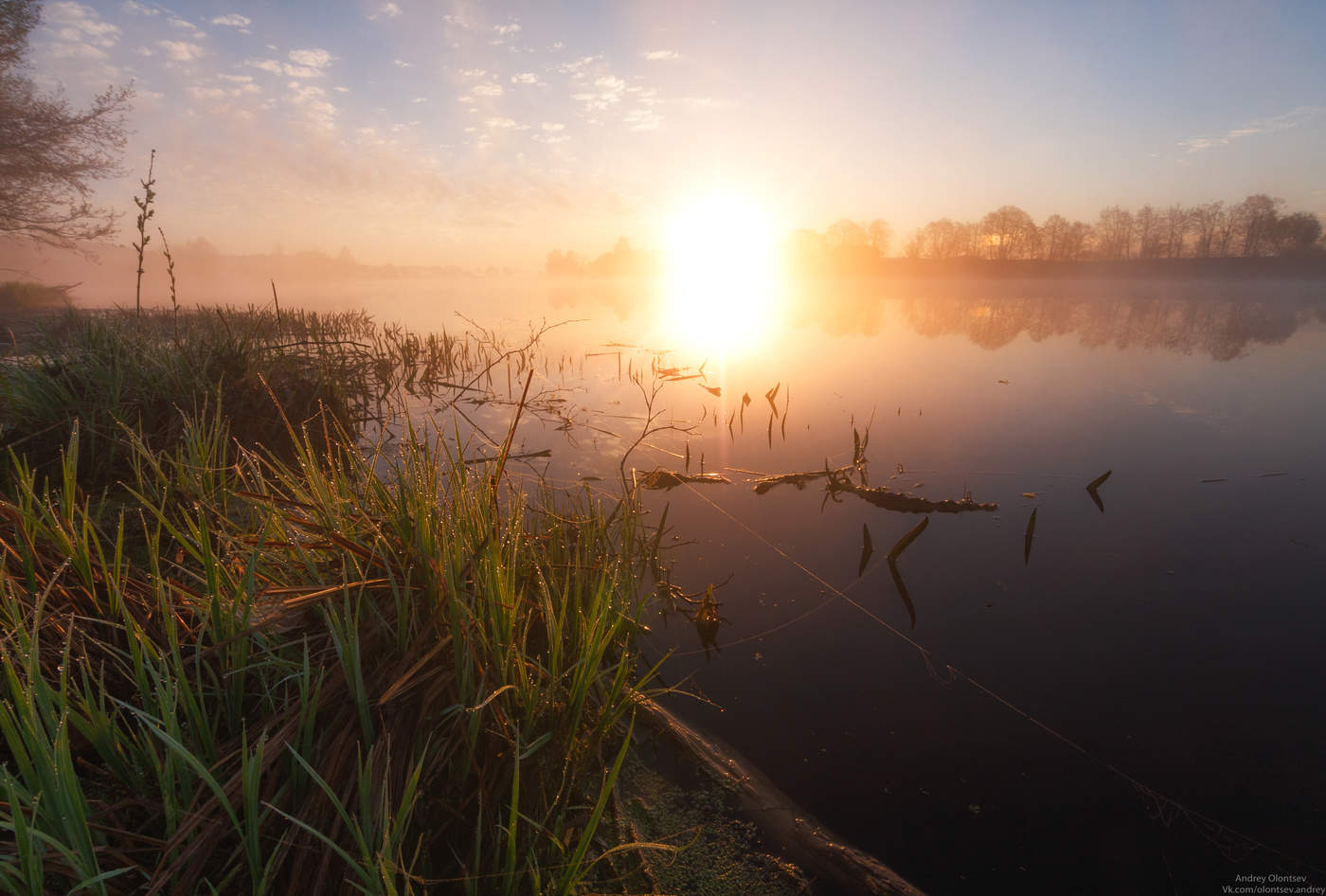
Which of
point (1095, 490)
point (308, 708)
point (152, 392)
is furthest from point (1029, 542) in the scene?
point (152, 392)

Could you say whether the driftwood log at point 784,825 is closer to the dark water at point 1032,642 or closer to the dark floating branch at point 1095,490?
the dark water at point 1032,642

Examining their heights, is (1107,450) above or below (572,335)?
Result: below

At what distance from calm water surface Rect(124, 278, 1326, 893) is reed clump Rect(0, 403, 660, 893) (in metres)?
1.43

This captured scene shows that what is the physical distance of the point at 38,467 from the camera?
440cm

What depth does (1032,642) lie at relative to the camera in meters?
3.84

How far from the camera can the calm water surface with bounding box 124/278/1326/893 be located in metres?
2.60

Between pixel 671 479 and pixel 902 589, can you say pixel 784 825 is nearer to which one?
pixel 902 589

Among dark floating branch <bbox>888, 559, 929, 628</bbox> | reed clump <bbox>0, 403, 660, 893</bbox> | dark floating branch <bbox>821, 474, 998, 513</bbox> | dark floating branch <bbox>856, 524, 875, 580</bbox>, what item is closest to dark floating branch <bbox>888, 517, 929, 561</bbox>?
dark floating branch <bbox>888, 559, 929, 628</bbox>

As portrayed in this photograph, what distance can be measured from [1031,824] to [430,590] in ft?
9.69

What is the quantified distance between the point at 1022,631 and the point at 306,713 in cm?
436

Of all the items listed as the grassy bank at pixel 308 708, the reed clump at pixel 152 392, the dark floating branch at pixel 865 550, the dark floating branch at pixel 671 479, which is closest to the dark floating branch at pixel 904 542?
the dark floating branch at pixel 865 550

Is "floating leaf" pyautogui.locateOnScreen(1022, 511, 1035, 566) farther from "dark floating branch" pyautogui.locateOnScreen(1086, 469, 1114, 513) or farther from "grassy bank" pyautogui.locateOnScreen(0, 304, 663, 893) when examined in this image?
"grassy bank" pyautogui.locateOnScreen(0, 304, 663, 893)

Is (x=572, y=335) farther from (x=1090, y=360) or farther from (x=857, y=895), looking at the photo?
(x=857, y=895)

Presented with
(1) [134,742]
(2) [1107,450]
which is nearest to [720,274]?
(2) [1107,450]
